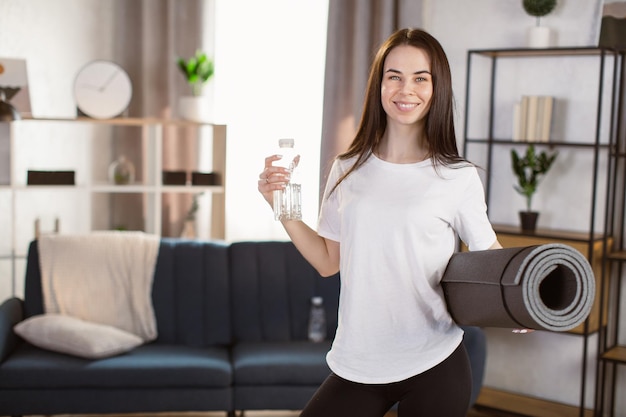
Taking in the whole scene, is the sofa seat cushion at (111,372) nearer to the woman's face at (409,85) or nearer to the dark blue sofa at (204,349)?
the dark blue sofa at (204,349)

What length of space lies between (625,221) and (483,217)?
7.33 ft

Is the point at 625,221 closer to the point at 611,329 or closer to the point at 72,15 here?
the point at 611,329

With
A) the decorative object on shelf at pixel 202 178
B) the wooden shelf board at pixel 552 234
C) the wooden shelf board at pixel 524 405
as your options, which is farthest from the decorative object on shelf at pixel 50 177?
the wooden shelf board at pixel 524 405

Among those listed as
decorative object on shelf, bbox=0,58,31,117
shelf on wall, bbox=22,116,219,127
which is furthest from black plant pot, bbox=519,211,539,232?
decorative object on shelf, bbox=0,58,31,117

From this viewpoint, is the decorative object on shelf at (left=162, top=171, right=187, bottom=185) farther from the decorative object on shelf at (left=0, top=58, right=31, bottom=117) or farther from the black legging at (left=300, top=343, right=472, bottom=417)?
the black legging at (left=300, top=343, right=472, bottom=417)

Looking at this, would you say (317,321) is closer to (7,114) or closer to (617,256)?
(617,256)

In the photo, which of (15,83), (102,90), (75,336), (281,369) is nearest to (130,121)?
(102,90)

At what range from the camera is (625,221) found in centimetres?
380

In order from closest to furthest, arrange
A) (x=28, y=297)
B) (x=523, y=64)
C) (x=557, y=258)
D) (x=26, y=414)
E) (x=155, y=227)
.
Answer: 1. (x=557, y=258)
2. (x=26, y=414)
3. (x=28, y=297)
4. (x=523, y=64)
5. (x=155, y=227)

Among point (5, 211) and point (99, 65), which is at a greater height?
point (99, 65)

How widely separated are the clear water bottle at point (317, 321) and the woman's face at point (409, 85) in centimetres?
208

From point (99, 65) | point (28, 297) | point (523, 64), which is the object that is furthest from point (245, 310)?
point (523, 64)

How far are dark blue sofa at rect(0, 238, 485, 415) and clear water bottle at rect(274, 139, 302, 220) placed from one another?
1638 mm

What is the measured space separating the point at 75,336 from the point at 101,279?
1.33 ft
